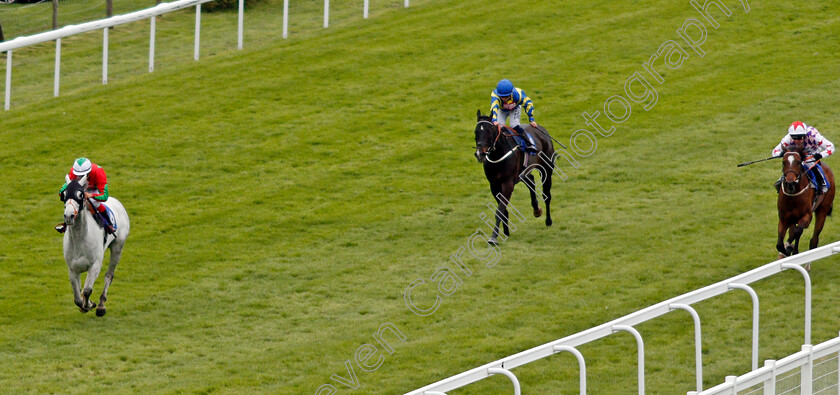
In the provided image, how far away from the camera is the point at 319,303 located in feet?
34.3

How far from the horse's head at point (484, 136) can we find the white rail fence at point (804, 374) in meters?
4.73

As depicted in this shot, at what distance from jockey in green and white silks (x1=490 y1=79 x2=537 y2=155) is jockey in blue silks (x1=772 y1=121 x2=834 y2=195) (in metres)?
2.68

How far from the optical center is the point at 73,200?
9383 millimetres

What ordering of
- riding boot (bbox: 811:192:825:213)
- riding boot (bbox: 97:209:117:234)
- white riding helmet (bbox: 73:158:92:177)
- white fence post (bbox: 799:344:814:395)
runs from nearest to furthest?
white fence post (bbox: 799:344:814:395), white riding helmet (bbox: 73:158:92:177), riding boot (bbox: 97:209:117:234), riding boot (bbox: 811:192:825:213)

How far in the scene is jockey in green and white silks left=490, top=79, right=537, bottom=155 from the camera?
39.7ft

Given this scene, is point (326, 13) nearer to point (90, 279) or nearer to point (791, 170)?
point (90, 279)

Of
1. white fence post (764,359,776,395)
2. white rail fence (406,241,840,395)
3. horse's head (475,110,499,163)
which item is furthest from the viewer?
→ horse's head (475,110,499,163)

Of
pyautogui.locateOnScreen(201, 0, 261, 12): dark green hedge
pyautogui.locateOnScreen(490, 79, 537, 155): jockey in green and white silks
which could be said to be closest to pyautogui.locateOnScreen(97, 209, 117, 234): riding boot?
pyautogui.locateOnScreen(490, 79, 537, 155): jockey in green and white silks

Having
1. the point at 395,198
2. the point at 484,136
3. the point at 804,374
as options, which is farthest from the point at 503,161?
the point at 804,374

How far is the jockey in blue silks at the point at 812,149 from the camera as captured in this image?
34.9ft

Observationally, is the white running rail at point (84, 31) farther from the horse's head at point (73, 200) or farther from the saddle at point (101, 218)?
the horse's head at point (73, 200)

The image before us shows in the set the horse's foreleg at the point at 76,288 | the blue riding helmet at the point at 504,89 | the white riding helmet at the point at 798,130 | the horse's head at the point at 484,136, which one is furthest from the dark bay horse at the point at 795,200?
the horse's foreleg at the point at 76,288

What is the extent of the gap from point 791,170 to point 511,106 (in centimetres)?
314

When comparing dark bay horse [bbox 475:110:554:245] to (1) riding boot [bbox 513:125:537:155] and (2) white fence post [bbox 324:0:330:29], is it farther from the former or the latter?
(2) white fence post [bbox 324:0:330:29]
